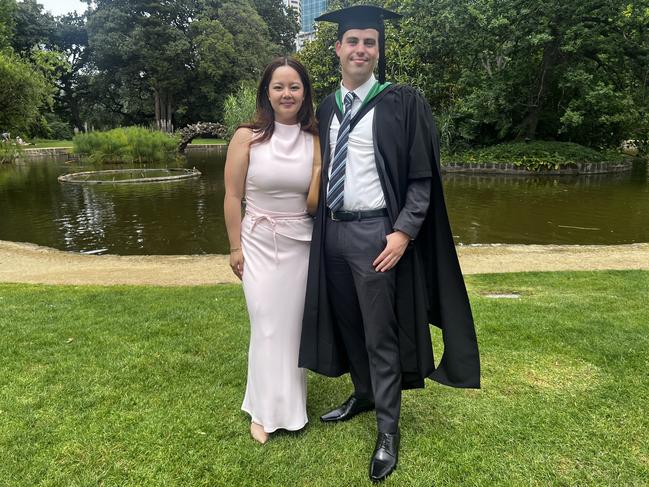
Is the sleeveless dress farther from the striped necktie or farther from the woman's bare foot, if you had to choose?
the striped necktie

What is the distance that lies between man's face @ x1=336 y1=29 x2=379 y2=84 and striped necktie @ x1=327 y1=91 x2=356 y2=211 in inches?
7.1

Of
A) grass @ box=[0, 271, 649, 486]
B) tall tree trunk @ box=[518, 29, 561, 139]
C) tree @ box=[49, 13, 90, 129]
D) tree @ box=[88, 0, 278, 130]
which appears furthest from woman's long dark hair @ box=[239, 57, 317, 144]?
tree @ box=[49, 13, 90, 129]

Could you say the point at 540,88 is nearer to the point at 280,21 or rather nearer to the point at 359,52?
the point at 359,52

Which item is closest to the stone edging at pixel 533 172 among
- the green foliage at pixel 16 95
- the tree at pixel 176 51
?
the green foliage at pixel 16 95

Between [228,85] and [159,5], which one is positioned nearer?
[159,5]

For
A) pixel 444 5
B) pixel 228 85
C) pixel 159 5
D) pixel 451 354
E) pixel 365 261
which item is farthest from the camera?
pixel 228 85

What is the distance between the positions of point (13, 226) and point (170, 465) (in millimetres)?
11675

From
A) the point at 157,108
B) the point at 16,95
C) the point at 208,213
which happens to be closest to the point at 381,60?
the point at 208,213

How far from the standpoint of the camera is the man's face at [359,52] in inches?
89.2

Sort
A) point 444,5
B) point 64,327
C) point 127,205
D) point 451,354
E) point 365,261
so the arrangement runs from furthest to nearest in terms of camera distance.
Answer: point 444,5, point 127,205, point 64,327, point 451,354, point 365,261

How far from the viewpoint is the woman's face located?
7.73 feet

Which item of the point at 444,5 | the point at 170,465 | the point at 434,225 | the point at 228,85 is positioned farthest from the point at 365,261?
the point at 228,85

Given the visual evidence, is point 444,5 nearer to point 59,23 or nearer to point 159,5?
point 159,5

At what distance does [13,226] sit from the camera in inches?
466
